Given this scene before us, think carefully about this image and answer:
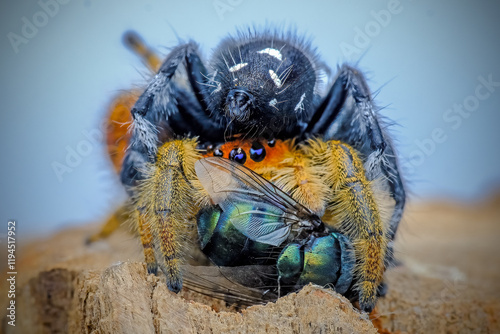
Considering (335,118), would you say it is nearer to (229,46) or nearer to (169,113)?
(229,46)

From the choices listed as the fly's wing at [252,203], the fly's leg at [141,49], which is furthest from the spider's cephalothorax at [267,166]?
the fly's leg at [141,49]

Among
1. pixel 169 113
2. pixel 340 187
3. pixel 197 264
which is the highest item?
pixel 340 187

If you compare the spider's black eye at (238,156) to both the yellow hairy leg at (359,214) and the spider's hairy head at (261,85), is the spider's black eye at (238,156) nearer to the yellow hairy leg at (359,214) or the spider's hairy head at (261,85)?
the spider's hairy head at (261,85)

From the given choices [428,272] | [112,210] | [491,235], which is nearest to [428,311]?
[428,272]

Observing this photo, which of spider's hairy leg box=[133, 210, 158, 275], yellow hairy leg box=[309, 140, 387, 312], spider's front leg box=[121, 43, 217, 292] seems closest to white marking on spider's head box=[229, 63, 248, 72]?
spider's front leg box=[121, 43, 217, 292]

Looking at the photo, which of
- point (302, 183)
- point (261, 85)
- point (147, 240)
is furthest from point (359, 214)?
point (147, 240)
